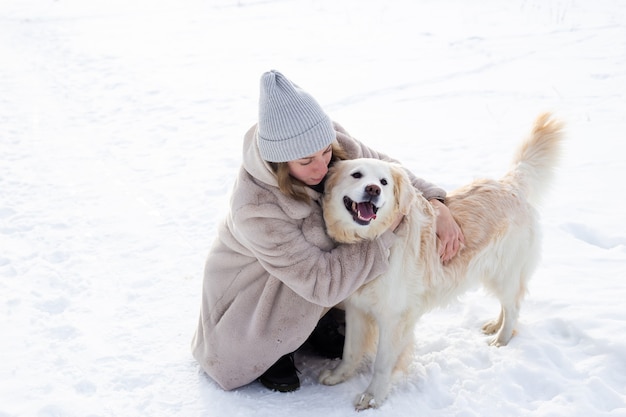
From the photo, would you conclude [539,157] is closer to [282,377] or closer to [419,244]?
[419,244]

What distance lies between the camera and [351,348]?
2816 mm

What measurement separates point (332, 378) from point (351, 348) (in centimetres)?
17

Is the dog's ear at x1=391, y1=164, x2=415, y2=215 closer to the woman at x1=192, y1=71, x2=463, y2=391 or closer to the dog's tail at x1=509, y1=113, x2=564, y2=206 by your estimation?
the woman at x1=192, y1=71, x2=463, y2=391

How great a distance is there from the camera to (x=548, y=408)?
2469mm

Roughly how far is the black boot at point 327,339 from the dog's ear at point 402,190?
89 centimetres

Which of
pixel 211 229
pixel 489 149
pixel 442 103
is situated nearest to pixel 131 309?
pixel 211 229

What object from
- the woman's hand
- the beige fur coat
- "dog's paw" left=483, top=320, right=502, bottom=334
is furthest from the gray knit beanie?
"dog's paw" left=483, top=320, right=502, bottom=334

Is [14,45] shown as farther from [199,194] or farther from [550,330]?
[550,330]

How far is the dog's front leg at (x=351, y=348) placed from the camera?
9.18 ft

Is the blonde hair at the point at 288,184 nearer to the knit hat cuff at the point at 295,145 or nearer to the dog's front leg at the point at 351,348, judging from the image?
the knit hat cuff at the point at 295,145

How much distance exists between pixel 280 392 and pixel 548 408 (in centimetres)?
120

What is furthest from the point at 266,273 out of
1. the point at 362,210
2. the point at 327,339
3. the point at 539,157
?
the point at 539,157

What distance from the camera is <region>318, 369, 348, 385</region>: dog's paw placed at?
2.80 m

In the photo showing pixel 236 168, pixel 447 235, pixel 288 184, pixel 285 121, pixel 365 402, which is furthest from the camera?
pixel 236 168
